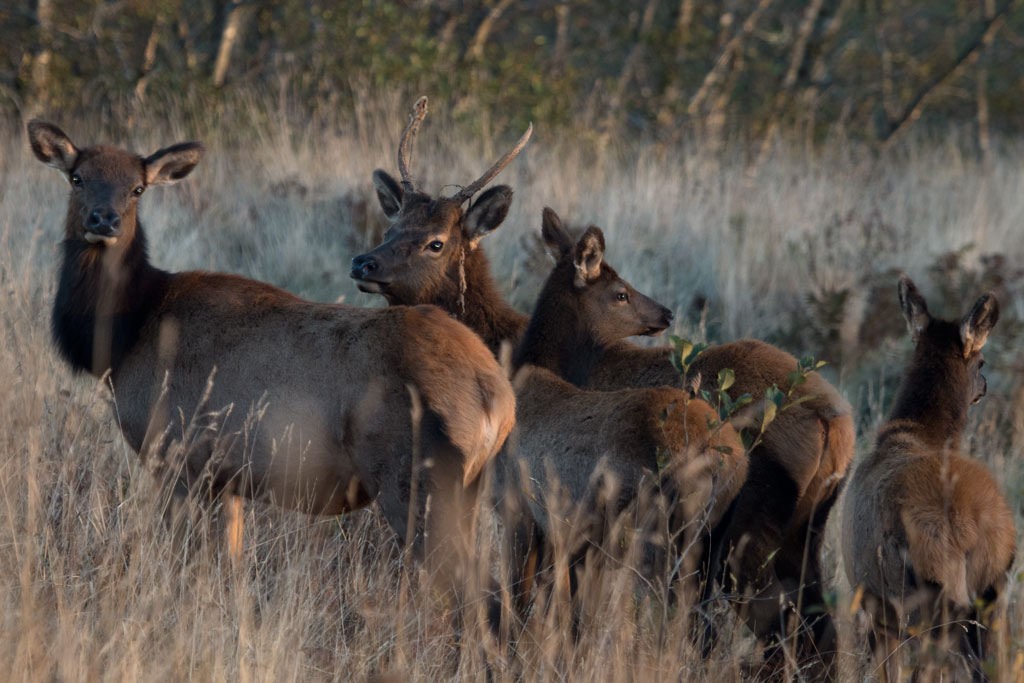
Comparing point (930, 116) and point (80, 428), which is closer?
point (80, 428)

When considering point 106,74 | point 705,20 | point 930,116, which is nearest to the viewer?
point 106,74

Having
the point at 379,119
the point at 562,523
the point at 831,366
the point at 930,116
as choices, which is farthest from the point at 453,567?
the point at 930,116

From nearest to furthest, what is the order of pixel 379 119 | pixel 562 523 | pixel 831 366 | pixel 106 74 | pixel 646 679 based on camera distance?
pixel 646 679 → pixel 562 523 → pixel 831 366 → pixel 379 119 → pixel 106 74

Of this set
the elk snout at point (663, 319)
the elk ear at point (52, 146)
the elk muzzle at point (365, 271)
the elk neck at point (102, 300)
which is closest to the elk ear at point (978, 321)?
the elk snout at point (663, 319)

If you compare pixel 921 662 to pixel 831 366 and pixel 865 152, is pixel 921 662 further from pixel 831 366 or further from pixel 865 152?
pixel 865 152

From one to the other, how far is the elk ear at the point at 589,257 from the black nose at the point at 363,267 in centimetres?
113

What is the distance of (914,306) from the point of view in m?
6.39

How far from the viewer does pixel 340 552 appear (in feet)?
21.4

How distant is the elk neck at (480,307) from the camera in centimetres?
793

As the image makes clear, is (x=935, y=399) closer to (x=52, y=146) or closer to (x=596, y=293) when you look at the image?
(x=596, y=293)

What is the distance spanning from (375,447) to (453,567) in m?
0.58

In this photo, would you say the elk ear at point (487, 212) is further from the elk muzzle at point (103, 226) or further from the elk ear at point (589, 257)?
the elk muzzle at point (103, 226)

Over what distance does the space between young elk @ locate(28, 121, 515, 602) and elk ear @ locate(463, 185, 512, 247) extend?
80.4 inches

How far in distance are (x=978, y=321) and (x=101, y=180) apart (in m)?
4.23
